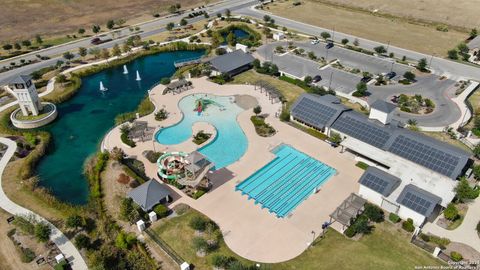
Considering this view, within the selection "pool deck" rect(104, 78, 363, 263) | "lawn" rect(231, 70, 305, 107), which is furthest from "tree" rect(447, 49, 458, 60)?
"pool deck" rect(104, 78, 363, 263)

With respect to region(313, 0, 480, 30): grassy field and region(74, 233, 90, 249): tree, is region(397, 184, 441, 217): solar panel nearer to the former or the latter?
region(74, 233, 90, 249): tree

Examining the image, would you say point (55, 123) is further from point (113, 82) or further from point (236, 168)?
point (236, 168)

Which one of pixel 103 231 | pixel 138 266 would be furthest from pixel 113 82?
pixel 138 266

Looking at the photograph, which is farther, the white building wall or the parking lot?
the parking lot

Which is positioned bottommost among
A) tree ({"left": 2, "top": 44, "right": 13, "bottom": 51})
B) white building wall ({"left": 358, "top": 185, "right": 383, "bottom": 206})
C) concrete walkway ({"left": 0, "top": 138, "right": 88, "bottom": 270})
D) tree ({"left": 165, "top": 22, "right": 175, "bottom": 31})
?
concrete walkway ({"left": 0, "top": 138, "right": 88, "bottom": 270})

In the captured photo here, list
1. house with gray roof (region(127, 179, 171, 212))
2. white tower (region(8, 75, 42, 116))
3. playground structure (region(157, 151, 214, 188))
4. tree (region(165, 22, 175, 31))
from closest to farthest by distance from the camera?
1. house with gray roof (region(127, 179, 171, 212))
2. playground structure (region(157, 151, 214, 188))
3. white tower (region(8, 75, 42, 116))
4. tree (region(165, 22, 175, 31))

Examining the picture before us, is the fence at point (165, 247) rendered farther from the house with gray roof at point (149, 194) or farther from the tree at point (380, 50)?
the tree at point (380, 50)

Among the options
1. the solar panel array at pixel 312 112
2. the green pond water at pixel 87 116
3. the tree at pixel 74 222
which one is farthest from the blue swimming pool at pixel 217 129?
the tree at pixel 74 222

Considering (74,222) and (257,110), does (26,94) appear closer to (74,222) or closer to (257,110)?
(74,222)
